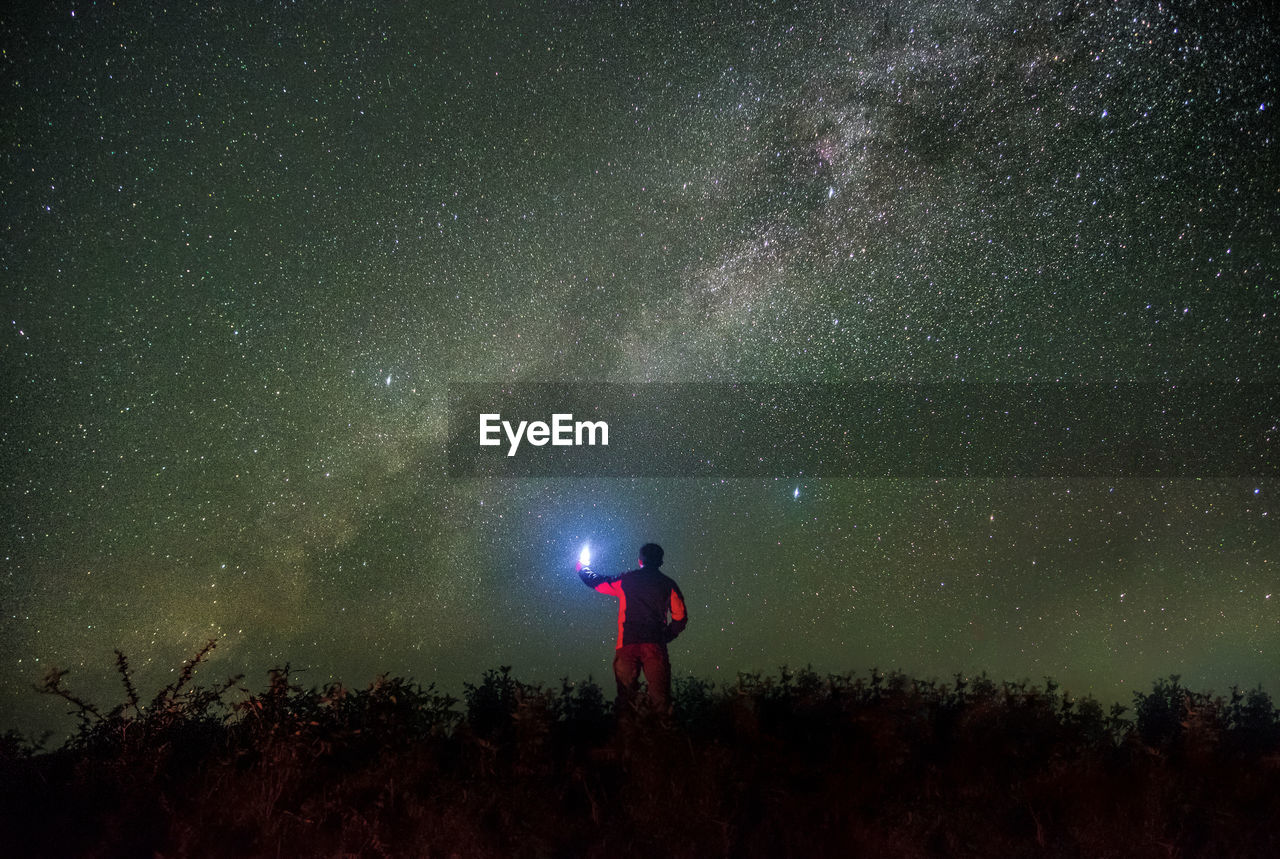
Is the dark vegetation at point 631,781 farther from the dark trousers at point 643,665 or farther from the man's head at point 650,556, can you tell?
the man's head at point 650,556

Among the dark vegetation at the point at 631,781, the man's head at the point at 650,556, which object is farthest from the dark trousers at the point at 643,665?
the dark vegetation at the point at 631,781

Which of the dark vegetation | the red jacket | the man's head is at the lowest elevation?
the dark vegetation

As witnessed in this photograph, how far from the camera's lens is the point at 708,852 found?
3715 mm

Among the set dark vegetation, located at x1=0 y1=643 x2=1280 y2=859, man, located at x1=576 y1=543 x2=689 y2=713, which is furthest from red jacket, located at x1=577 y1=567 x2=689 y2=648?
dark vegetation, located at x1=0 y1=643 x2=1280 y2=859

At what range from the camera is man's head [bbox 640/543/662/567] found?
7.23 m

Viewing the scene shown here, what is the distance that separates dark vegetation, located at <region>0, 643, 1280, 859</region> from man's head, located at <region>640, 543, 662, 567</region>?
1931 millimetres

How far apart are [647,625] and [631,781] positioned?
2.61 metres

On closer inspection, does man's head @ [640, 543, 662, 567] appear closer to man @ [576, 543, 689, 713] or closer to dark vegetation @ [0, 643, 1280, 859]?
man @ [576, 543, 689, 713]

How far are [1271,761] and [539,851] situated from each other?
191 inches

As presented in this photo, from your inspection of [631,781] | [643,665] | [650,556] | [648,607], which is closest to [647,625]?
[648,607]

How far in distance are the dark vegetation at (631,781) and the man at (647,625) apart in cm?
141

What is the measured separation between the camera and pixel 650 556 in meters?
7.25

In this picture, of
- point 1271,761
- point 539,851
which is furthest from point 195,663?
point 1271,761

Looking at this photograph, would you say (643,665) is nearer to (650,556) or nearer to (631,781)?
(650,556)
